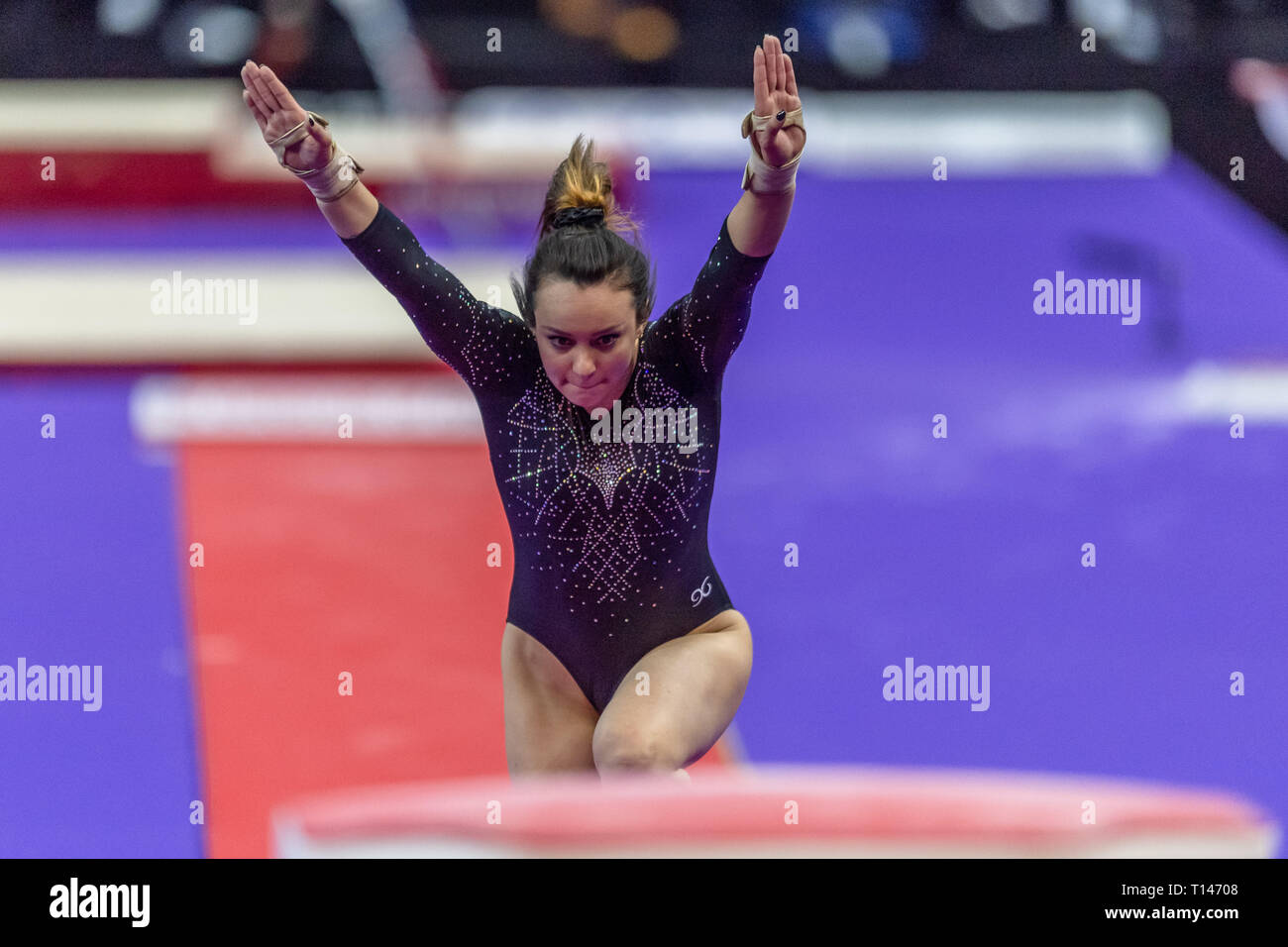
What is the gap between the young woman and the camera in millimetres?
2158

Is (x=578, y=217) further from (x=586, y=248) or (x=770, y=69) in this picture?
(x=770, y=69)

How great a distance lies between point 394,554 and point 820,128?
152 cm

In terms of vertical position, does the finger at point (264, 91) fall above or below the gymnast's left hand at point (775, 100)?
above

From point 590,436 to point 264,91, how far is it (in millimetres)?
790

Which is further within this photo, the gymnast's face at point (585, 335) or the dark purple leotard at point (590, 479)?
the dark purple leotard at point (590, 479)

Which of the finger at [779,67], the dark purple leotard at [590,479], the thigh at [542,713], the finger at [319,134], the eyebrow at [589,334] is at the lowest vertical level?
the thigh at [542,713]

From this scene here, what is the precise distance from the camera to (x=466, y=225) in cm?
330

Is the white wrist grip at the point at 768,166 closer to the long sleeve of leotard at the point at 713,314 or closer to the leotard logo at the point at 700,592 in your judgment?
the long sleeve of leotard at the point at 713,314

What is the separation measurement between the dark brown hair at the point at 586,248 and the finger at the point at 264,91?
1.60 feet

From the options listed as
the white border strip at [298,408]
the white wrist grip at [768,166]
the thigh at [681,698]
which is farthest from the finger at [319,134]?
the white border strip at [298,408]

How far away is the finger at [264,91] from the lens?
84.0 inches

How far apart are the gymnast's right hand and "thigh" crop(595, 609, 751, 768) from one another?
102 cm
